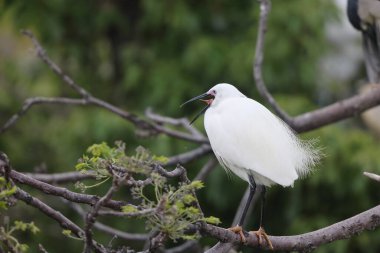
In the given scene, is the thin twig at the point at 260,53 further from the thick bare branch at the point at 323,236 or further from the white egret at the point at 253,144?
the thick bare branch at the point at 323,236

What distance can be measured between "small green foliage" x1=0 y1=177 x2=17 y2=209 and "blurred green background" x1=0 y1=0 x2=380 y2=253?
2.31m

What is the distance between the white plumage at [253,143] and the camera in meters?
2.01

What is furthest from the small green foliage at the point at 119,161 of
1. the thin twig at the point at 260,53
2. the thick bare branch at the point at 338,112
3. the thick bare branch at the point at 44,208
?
the thick bare branch at the point at 338,112

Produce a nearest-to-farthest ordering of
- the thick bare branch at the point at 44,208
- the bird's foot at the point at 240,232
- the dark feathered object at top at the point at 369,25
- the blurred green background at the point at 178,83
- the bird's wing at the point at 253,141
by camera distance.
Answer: the thick bare branch at the point at 44,208 < the bird's foot at the point at 240,232 < the bird's wing at the point at 253,141 < the dark feathered object at top at the point at 369,25 < the blurred green background at the point at 178,83

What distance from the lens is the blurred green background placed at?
406 cm

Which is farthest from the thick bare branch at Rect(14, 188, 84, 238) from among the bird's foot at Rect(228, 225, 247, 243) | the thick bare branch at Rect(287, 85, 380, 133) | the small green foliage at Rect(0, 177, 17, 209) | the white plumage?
the thick bare branch at Rect(287, 85, 380, 133)

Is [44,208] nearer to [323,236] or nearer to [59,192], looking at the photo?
[59,192]

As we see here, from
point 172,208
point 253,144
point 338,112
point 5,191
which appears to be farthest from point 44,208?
point 338,112

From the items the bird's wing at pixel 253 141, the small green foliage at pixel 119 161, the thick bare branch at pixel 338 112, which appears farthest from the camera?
the thick bare branch at pixel 338 112

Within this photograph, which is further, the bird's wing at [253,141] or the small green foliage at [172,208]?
the bird's wing at [253,141]

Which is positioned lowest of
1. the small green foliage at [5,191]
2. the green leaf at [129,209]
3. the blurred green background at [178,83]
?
the blurred green background at [178,83]

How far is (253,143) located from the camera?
80.4 inches

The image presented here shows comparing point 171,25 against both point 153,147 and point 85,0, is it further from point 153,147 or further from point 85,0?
point 153,147

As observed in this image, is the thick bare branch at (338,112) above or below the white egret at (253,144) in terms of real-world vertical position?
below
